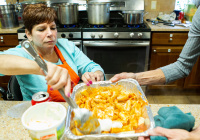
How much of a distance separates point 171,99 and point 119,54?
1.05 meters

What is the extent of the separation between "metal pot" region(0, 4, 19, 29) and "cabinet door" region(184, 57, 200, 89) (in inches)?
101

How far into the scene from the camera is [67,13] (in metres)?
2.34

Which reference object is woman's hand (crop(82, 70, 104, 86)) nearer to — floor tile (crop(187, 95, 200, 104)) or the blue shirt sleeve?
the blue shirt sleeve

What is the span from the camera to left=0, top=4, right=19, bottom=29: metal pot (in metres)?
2.38

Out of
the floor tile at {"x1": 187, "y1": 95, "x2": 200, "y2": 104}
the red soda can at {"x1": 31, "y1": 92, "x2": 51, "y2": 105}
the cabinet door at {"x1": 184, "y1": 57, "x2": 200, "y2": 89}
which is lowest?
the floor tile at {"x1": 187, "y1": 95, "x2": 200, "y2": 104}

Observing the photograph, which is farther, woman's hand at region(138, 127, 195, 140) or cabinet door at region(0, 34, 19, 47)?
cabinet door at region(0, 34, 19, 47)

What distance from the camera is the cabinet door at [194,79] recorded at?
2473mm

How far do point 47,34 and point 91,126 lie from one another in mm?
766

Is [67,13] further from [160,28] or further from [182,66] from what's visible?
[182,66]

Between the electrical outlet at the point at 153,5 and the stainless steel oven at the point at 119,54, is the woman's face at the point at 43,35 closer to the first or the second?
the stainless steel oven at the point at 119,54

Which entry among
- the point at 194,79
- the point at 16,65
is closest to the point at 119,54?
the point at 194,79

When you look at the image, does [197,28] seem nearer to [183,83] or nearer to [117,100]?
[117,100]

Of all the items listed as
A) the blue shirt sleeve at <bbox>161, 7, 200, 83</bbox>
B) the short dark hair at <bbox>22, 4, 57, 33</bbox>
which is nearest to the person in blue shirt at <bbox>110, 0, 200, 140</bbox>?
the blue shirt sleeve at <bbox>161, 7, 200, 83</bbox>

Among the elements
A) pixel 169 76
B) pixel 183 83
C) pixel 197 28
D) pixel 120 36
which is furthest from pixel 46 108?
pixel 183 83
